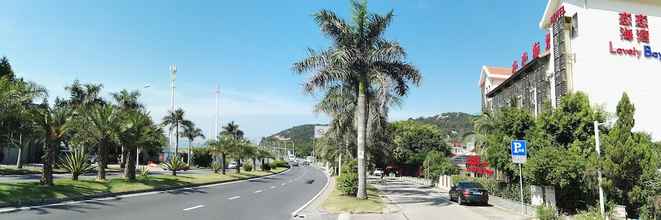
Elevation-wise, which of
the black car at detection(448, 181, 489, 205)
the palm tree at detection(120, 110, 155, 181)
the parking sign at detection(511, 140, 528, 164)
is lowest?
the black car at detection(448, 181, 489, 205)

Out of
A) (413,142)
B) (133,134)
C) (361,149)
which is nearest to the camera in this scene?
(361,149)

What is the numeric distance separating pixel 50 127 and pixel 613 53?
3230 centimetres

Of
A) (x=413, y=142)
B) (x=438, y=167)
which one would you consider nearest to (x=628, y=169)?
(x=438, y=167)

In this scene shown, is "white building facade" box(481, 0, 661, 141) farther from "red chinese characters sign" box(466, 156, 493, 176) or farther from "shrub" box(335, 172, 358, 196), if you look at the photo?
"shrub" box(335, 172, 358, 196)

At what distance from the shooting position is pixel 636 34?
33.0 m

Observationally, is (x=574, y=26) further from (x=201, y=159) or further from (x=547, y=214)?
(x=201, y=159)

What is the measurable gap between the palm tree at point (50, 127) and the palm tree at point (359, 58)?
11.5m

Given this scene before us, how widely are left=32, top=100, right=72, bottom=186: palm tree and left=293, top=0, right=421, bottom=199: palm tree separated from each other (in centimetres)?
1155

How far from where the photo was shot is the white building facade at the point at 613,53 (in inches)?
1265

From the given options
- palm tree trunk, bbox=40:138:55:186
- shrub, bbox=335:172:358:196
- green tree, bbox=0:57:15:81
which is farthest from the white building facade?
green tree, bbox=0:57:15:81

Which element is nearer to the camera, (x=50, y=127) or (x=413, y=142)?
(x=50, y=127)

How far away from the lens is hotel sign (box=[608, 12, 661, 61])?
107ft

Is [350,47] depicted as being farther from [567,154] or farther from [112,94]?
[112,94]

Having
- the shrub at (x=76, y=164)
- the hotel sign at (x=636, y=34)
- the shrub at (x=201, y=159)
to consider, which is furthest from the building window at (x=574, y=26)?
the shrub at (x=201, y=159)
